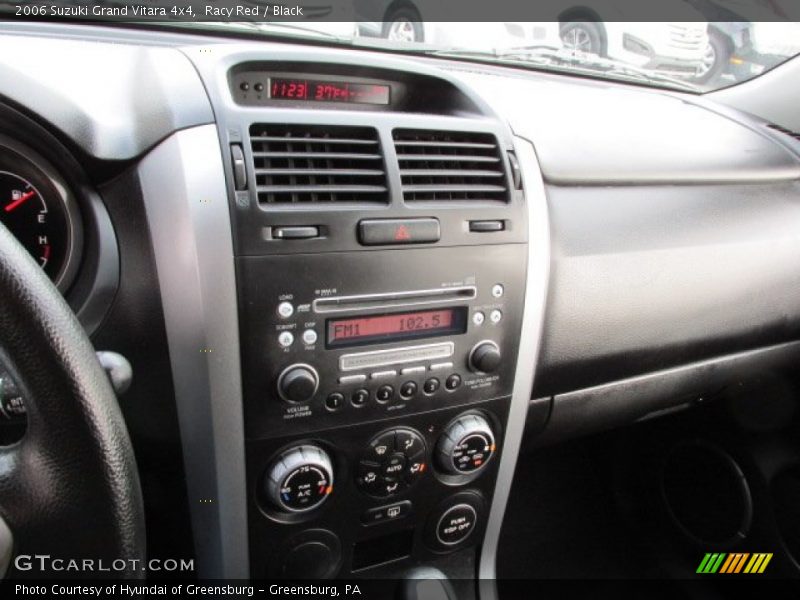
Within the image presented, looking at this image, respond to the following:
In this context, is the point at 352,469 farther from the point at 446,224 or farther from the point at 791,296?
the point at 791,296

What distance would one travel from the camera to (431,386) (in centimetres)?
128

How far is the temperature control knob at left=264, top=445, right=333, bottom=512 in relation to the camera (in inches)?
47.0

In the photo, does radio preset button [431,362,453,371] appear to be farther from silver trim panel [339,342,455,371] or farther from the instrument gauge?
the instrument gauge

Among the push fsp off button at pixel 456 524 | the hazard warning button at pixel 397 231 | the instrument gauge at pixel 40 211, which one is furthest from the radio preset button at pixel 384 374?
the instrument gauge at pixel 40 211

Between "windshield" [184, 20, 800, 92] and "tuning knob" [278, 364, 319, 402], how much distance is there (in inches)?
A: 29.6

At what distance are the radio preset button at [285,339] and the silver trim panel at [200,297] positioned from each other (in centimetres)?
6

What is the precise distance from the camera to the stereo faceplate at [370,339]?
1109 mm

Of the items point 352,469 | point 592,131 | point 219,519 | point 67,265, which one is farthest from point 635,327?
point 67,265

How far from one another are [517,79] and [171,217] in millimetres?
1023

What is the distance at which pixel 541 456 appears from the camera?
227 cm

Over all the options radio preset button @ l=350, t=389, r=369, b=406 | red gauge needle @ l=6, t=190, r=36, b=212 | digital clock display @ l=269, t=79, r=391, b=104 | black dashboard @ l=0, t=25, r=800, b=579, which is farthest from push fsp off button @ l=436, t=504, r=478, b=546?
red gauge needle @ l=6, t=190, r=36, b=212

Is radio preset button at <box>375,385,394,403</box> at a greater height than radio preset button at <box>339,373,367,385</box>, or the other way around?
radio preset button at <box>339,373,367,385</box>

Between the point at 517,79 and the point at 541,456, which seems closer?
the point at 517,79

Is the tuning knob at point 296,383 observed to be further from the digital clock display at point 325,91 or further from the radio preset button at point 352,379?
the digital clock display at point 325,91
